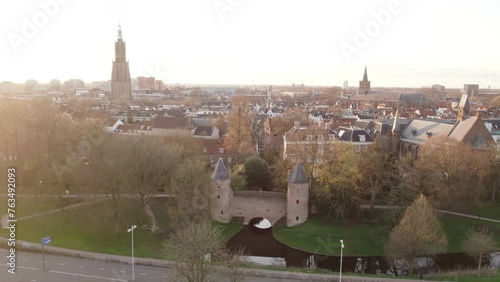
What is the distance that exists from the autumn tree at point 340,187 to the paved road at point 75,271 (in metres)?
15.9

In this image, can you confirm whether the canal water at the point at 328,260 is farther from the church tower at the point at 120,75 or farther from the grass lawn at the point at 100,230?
the church tower at the point at 120,75

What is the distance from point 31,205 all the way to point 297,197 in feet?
101

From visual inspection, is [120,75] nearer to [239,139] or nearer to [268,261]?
[239,139]

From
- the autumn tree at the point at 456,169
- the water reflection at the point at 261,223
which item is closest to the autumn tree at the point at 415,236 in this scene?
the autumn tree at the point at 456,169

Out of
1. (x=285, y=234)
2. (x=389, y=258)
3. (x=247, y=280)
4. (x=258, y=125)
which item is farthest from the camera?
(x=258, y=125)

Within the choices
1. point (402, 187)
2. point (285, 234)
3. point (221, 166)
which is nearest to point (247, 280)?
point (285, 234)

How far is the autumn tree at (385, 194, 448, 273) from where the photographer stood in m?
36.2

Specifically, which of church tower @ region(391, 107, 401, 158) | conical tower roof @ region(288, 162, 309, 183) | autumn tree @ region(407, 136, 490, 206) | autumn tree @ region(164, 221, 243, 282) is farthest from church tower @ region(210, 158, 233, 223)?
church tower @ region(391, 107, 401, 158)

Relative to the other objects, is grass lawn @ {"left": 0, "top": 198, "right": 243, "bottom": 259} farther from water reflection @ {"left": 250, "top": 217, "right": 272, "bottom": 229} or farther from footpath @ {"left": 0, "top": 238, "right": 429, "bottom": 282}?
water reflection @ {"left": 250, "top": 217, "right": 272, "bottom": 229}

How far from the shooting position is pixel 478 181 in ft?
164

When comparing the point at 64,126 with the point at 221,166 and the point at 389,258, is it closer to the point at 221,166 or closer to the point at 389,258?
the point at 221,166

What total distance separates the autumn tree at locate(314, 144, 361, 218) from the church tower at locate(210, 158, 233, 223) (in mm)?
10288

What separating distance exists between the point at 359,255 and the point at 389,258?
10.4 ft

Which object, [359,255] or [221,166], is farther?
[221,166]
